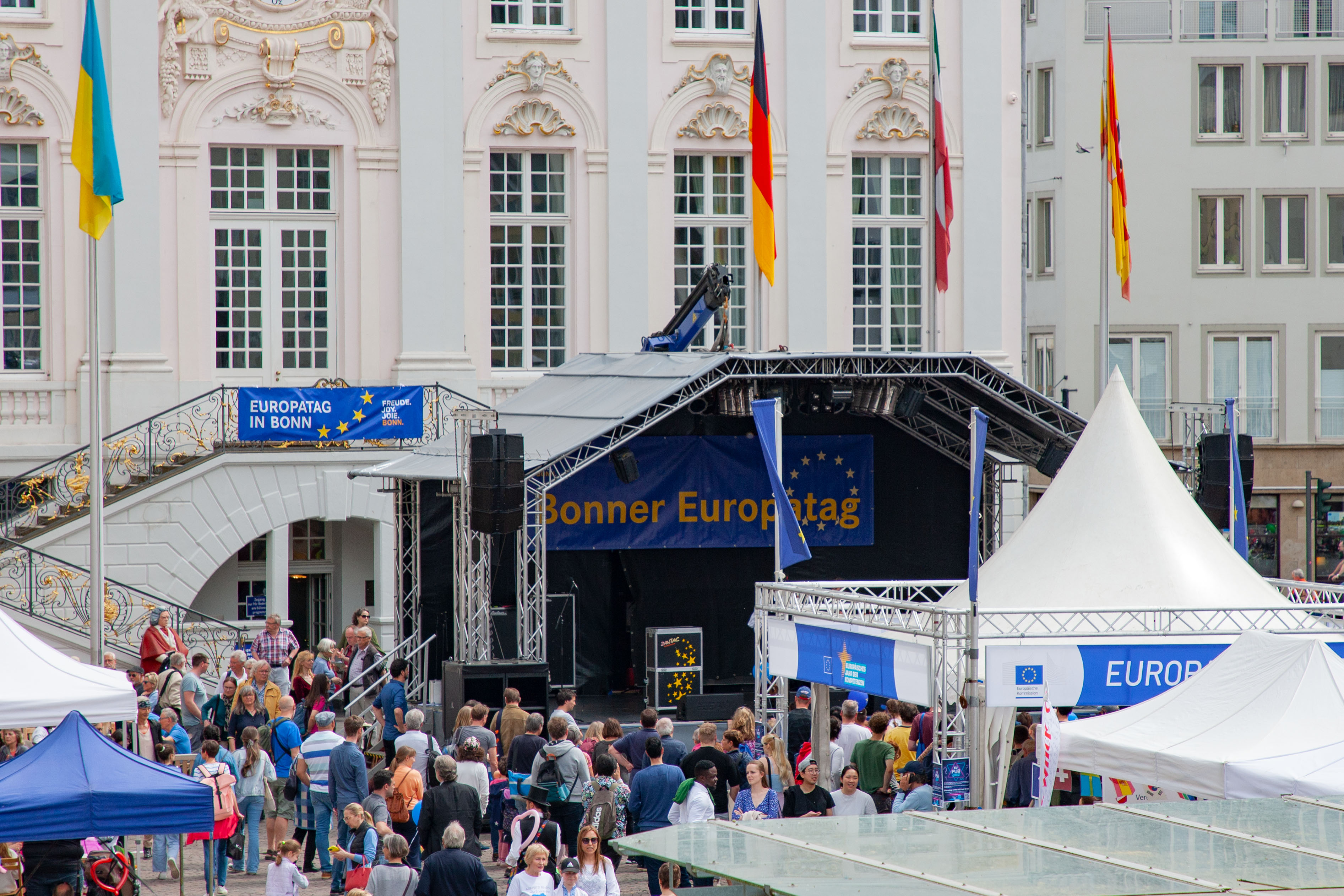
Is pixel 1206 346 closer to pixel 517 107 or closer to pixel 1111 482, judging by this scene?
pixel 517 107

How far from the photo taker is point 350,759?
584 inches

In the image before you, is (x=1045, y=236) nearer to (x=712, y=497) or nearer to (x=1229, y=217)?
(x=1229, y=217)

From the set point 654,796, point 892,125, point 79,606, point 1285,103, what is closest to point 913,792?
point 654,796

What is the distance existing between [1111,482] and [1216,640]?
6.90 feet

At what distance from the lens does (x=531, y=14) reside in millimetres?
28266

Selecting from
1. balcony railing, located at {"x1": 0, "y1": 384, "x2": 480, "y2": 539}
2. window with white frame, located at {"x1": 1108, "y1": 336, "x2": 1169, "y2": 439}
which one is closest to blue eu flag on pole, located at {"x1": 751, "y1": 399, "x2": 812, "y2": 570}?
balcony railing, located at {"x1": 0, "y1": 384, "x2": 480, "y2": 539}

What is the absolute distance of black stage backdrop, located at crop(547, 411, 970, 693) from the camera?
24.1 meters

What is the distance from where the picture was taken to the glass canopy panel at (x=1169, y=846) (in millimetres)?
8078

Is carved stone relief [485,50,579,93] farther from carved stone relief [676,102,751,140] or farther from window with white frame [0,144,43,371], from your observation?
window with white frame [0,144,43,371]

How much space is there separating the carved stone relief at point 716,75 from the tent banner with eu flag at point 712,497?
22.5ft

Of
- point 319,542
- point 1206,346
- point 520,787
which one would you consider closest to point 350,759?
point 520,787

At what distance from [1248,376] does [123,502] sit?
23264 mm

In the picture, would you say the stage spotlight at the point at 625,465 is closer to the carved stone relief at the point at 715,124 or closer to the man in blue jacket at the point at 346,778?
the man in blue jacket at the point at 346,778

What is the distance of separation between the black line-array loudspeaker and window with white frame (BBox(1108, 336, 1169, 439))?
22.6 m
